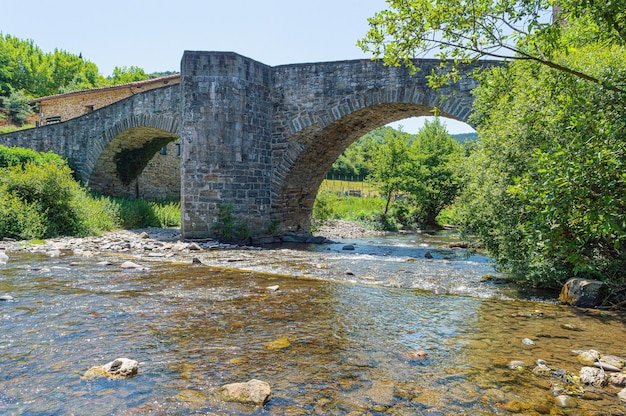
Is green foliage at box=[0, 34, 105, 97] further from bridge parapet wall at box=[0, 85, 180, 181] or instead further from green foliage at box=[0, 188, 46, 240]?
green foliage at box=[0, 188, 46, 240]

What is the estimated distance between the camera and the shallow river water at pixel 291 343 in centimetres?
288

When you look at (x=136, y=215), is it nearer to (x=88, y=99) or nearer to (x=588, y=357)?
(x=88, y=99)

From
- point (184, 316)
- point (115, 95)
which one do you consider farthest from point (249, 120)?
point (115, 95)

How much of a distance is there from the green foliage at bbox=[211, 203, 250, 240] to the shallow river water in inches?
218

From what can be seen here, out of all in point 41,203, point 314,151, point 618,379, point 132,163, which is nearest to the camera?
point 618,379

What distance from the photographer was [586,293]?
564 centimetres

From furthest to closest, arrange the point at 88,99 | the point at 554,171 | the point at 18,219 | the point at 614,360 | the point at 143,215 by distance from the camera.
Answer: the point at 88,99, the point at 143,215, the point at 18,219, the point at 554,171, the point at 614,360

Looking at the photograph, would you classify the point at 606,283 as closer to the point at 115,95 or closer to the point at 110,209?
the point at 110,209

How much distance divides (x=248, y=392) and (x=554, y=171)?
313 centimetres

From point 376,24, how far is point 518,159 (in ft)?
9.38

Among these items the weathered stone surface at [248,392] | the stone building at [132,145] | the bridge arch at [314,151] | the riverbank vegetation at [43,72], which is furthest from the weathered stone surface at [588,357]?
the riverbank vegetation at [43,72]

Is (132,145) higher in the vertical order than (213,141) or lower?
higher

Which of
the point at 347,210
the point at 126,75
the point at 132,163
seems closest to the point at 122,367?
the point at 132,163

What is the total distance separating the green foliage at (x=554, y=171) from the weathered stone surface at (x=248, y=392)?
287 cm
